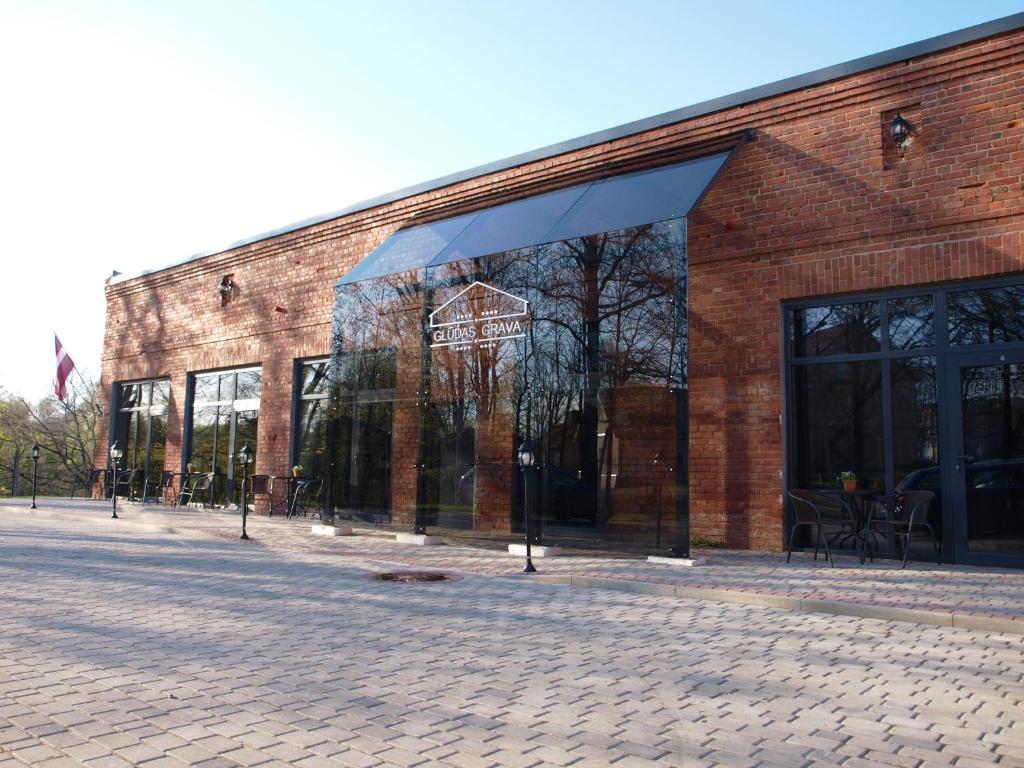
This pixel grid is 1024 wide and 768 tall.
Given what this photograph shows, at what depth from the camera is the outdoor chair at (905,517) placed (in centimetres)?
833

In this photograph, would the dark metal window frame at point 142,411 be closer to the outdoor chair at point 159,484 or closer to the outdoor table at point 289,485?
the outdoor chair at point 159,484

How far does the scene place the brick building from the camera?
8680 mm

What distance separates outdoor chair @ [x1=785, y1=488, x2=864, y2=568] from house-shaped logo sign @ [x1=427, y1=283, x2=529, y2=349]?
387cm

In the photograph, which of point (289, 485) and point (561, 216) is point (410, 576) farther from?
point (289, 485)

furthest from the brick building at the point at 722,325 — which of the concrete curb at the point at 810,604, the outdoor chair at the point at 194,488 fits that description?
the outdoor chair at the point at 194,488

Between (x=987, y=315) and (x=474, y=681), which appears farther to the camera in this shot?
(x=987, y=315)

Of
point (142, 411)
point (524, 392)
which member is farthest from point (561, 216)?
point (142, 411)

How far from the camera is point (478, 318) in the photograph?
11.0m

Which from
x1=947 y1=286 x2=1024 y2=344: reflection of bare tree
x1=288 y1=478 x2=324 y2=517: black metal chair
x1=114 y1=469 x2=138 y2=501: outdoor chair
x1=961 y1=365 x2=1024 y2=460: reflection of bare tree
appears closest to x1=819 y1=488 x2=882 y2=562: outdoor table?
x1=961 y1=365 x2=1024 y2=460: reflection of bare tree

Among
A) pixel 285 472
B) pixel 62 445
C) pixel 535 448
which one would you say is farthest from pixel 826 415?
pixel 62 445

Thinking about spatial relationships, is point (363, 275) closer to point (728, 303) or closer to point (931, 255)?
point (728, 303)

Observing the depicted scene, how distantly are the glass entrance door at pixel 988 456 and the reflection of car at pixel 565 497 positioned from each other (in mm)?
3844

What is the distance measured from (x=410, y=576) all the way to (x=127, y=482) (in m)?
13.3

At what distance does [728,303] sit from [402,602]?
5707 millimetres
